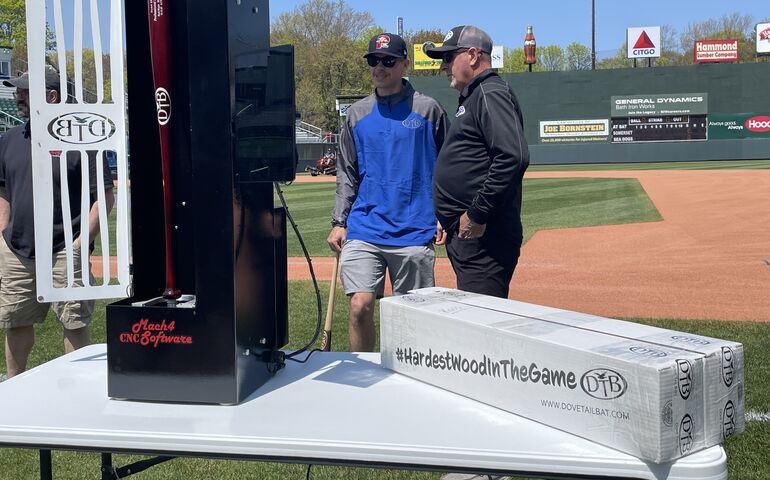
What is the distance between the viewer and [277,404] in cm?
224

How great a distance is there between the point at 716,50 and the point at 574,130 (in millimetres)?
21809

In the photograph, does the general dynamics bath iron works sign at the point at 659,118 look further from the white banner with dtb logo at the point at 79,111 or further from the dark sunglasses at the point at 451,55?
the white banner with dtb logo at the point at 79,111

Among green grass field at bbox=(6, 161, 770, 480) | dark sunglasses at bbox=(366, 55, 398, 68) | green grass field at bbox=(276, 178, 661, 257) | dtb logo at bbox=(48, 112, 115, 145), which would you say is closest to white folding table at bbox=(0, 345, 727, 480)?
dtb logo at bbox=(48, 112, 115, 145)

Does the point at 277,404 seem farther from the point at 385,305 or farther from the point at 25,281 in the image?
the point at 25,281

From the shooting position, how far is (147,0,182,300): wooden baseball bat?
2.21 meters

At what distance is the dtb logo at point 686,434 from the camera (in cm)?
172

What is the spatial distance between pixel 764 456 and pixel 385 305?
2.58m

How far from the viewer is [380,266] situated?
4.52 meters

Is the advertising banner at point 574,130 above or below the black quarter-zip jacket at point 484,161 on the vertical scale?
above

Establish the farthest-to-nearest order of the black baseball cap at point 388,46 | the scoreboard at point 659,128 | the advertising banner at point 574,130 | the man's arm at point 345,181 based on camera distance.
A: the advertising banner at point 574,130 → the scoreboard at point 659,128 → the man's arm at point 345,181 → the black baseball cap at point 388,46

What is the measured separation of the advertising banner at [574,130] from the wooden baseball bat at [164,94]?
4446 cm

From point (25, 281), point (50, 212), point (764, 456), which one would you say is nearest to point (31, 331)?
point (25, 281)

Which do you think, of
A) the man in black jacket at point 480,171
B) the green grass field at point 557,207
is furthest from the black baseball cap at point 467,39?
the green grass field at point 557,207

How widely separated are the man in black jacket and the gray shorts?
0.55m
